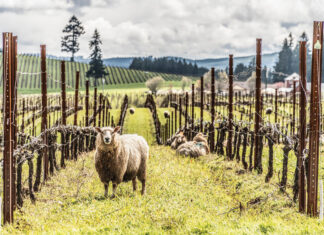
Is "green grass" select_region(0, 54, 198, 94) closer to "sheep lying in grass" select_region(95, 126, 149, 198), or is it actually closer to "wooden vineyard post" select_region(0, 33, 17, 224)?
"sheep lying in grass" select_region(95, 126, 149, 198)

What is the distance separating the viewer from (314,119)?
6914 mm

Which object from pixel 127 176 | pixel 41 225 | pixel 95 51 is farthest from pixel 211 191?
pixel 95 51

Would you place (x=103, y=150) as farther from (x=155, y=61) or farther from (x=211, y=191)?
(x=155, y=61)

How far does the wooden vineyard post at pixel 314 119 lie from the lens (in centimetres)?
690

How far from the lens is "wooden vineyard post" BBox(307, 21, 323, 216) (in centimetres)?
690

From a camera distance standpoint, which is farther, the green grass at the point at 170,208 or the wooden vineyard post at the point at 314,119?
the wooden vineyard post at the point at 314,119

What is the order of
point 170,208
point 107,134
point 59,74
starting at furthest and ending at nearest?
point 59,74, point 107,134, point 170,208

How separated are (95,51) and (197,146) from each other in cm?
7738

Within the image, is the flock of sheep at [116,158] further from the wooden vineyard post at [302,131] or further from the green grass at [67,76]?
the green grass at [67,76]

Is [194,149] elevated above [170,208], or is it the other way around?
[170,208]

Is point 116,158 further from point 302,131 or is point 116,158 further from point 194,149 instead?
point 194,149

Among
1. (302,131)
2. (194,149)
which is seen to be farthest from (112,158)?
(194,149)

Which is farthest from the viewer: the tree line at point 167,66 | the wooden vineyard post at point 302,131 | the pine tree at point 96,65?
the tree line at point 167,66

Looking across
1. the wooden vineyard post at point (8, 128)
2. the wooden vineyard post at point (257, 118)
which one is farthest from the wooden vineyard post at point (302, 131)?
the wooden vineyard post at point (8, 128)
